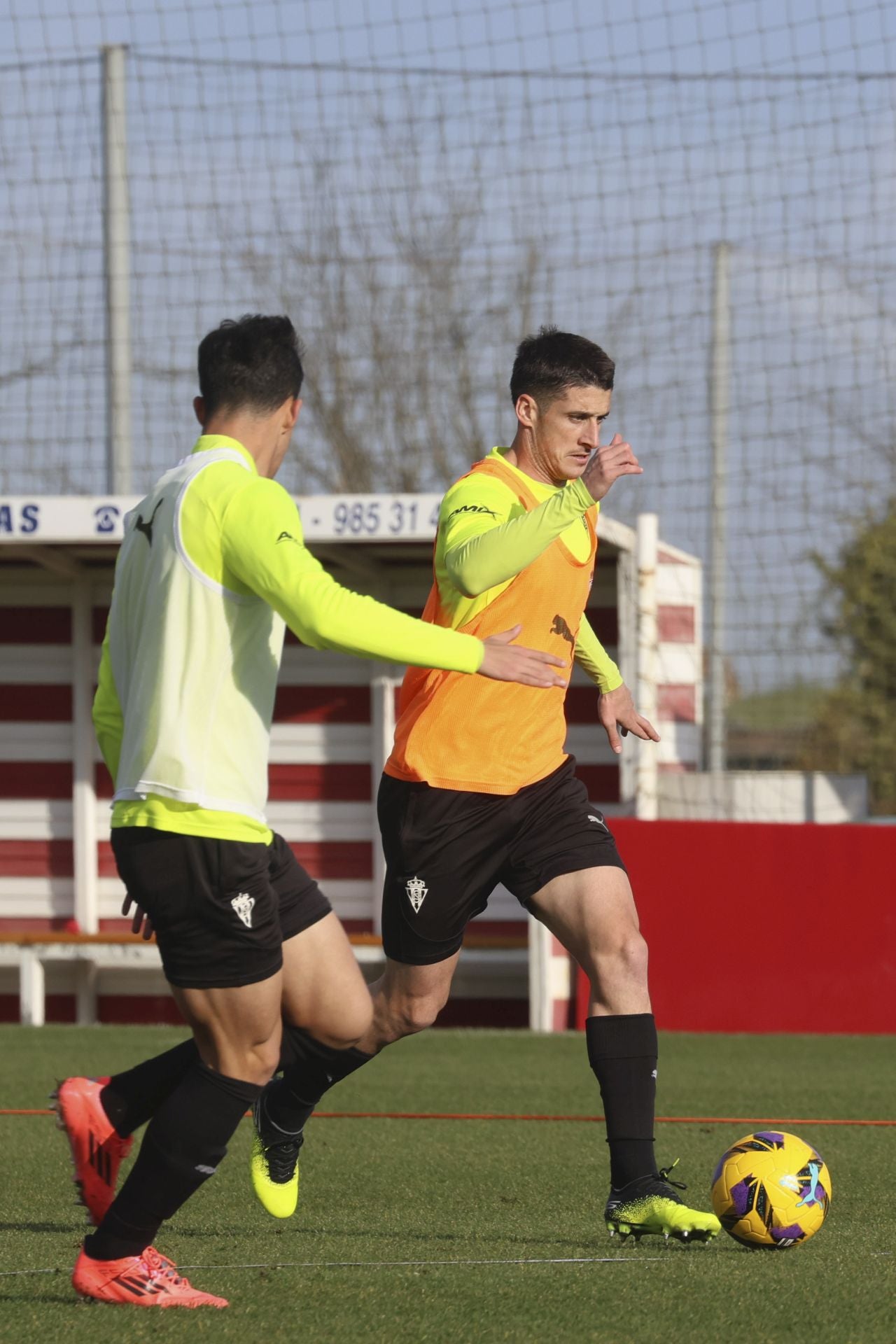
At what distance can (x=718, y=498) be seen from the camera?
487 inches

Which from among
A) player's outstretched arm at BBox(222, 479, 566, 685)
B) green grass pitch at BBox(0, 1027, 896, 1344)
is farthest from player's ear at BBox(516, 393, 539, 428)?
green grass pitch at BBox(0, 1027, 896, 1344)

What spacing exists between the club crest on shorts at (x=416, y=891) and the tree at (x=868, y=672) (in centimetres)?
1605

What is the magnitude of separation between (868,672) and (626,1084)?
1767cm

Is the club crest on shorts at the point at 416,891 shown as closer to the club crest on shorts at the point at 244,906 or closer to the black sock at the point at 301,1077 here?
→ the black sock at the point at 301,1077

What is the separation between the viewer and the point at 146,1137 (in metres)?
3.93

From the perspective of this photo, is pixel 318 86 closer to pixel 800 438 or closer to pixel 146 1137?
pixel 800 438

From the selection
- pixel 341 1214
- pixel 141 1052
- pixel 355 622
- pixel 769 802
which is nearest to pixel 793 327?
pixel 769 802

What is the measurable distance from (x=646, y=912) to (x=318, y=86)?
6.29 m

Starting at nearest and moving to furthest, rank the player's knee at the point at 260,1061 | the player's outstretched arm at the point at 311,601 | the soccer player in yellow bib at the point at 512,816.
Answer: the player's outstretched arm at the point at 311,601
the player's knee at the point at 260,1061
the soccer player in yellow bib at the point at 512,816

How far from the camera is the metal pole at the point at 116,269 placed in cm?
1243

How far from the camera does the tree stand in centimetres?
2208

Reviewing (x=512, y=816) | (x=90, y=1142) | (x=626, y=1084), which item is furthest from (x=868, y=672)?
(x=90, y=1142)

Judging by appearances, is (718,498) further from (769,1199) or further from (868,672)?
(868,672)

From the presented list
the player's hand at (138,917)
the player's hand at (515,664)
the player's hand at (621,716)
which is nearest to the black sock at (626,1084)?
the player's hand at (621,716)
